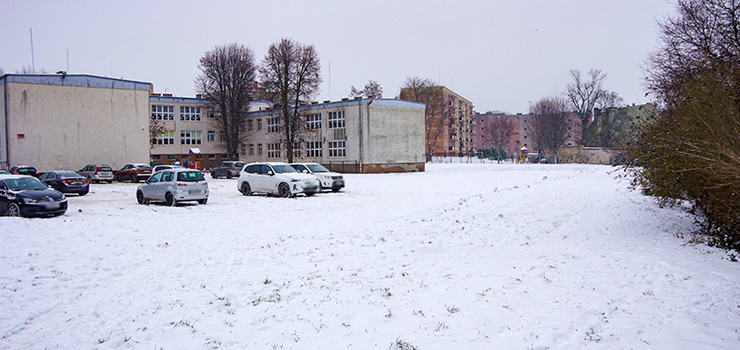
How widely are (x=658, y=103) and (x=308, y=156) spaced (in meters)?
43.3

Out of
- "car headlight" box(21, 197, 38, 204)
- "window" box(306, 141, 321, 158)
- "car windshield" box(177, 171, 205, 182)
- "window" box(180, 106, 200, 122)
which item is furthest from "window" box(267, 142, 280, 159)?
"car headlight" box(21, 197, 38, 204)

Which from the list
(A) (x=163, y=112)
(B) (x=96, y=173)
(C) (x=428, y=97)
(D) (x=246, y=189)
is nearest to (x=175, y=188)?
(D) (x=246, y=189)

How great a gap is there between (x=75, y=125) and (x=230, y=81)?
894 inches

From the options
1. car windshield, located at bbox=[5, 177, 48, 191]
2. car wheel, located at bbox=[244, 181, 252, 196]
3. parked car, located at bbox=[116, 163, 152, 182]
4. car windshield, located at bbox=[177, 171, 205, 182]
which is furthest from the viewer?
parked car, located at bbox=[116, 163, 152, 182]

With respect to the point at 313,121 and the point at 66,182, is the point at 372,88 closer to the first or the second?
the point at 313,121

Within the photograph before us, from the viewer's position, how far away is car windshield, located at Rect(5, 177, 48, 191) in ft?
46.2

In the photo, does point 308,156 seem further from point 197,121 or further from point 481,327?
point 481,327

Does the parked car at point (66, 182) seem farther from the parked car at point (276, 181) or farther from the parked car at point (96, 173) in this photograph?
the parked car at point (96, 173)

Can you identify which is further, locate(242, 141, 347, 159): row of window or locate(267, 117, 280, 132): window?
locate(267, 117, 280, 132): window

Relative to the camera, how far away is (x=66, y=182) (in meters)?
22.4

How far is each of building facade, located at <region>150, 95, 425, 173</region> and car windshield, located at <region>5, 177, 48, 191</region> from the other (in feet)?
110

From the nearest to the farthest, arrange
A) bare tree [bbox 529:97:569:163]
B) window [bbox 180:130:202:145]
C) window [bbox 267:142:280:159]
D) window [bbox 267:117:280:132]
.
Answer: window [bbox 267:117:280:132] → window [bbox 267:142:280:159] → window [bbox 180:130:202:145] → bare tree [bbox 529:97:569:163]

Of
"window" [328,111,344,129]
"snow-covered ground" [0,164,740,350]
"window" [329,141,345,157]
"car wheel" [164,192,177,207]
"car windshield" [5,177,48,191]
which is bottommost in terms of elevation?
"snow-covered ground" [0,164,740,350]

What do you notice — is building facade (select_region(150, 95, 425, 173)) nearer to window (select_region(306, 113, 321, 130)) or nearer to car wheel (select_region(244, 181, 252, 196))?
window (select_region(306, 113, 321, 130))
